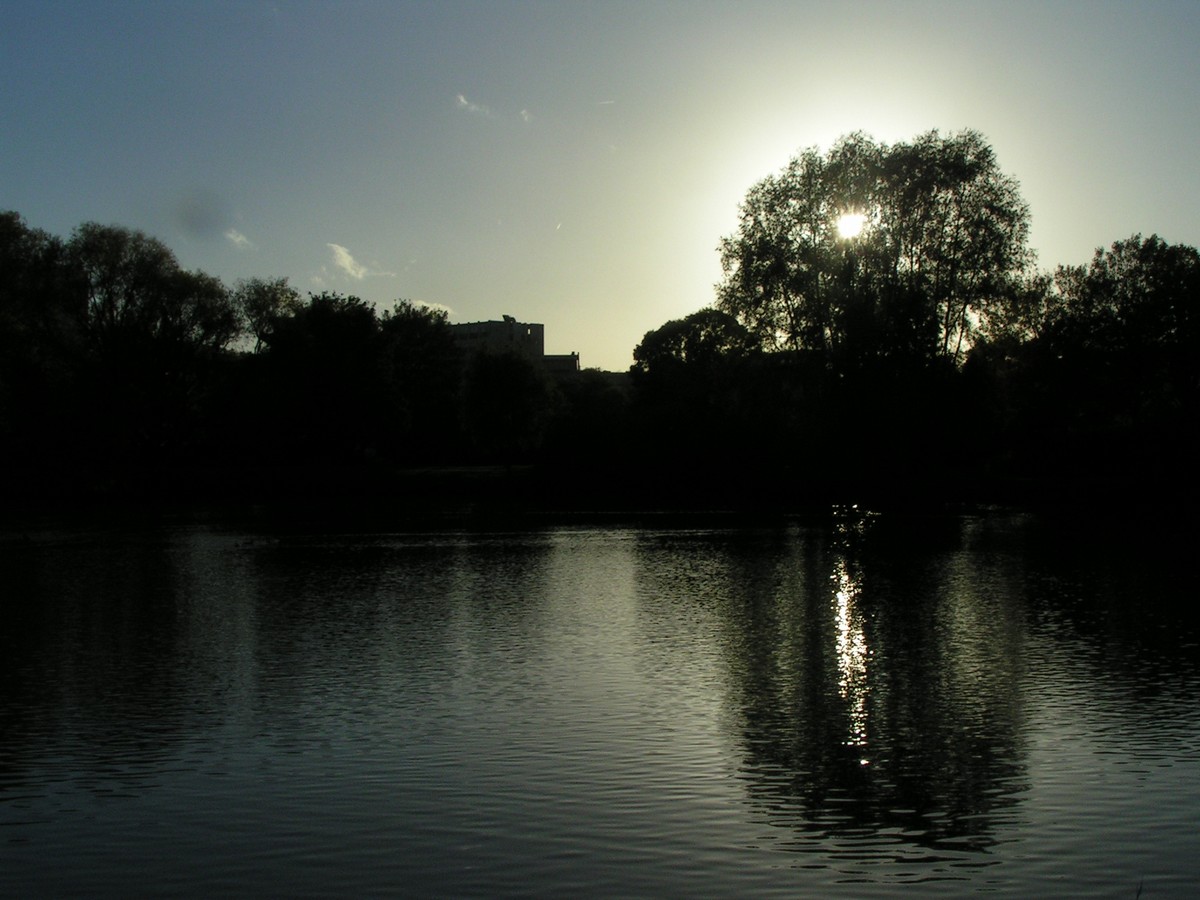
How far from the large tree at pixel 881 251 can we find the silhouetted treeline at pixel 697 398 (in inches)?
11.8

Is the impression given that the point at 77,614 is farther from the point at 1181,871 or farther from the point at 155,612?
the point at 1181,871

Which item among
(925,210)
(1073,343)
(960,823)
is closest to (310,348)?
(925,210)

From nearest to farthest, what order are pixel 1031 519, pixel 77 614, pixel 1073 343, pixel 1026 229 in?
pixel 77 614 < pixel 1031 519 < pixel 1026 229 < pixel 1073 343

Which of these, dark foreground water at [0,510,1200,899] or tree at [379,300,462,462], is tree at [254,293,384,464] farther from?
dark foreground water at [0,510,1200,899]

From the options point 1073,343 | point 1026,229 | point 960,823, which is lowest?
point 960,823

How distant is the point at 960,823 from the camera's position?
10.2 meters

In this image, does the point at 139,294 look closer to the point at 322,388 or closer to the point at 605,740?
the point at 322,388

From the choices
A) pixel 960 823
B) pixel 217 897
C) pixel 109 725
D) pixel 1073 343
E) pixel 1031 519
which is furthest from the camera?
pixel 1073 343

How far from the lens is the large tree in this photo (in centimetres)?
6450

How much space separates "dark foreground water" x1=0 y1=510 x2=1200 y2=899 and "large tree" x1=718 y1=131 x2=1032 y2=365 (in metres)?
37.5

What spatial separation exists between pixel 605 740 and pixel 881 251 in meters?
56.5

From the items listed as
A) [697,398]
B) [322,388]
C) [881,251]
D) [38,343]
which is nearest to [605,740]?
[881,251]

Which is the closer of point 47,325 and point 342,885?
point 342,885

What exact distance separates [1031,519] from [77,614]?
42.2 meters
